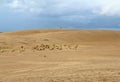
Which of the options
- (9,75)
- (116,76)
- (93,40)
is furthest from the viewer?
(93,40)

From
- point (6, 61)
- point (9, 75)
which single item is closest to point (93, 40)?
point (6, 61)

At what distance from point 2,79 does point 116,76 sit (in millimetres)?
4155

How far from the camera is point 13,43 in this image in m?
29.0

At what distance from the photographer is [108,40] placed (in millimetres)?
39000

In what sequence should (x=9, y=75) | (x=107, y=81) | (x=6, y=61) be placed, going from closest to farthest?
(x=107, y=81) → (x=9, y=75) → (x=6, y=61)

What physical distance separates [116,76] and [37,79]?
2852 millimetres

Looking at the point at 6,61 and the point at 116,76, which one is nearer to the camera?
the point at 116,76

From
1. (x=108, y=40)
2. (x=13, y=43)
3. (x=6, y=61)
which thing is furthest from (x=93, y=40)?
(x=6, y=61)

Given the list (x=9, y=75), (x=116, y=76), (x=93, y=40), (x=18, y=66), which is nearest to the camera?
(x=116, y=76)

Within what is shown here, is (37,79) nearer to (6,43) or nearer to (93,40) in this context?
(6,43)

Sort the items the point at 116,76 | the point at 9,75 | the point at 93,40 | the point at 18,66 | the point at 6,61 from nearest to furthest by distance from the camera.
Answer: the point at 116,76 < the point at 9,75 < the point at 18,66 < the point at 6,61 < the point at 93,40

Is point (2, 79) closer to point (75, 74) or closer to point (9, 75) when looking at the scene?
point (9, 75)

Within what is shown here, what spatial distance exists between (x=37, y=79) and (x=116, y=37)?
1216 inches

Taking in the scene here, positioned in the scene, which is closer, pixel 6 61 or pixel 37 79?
pixel 37 79
